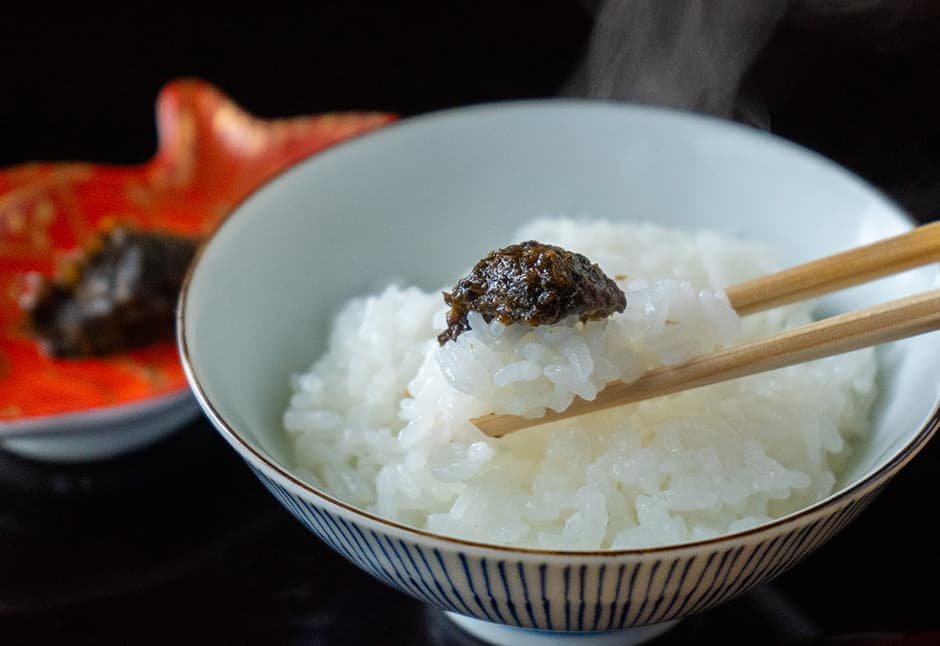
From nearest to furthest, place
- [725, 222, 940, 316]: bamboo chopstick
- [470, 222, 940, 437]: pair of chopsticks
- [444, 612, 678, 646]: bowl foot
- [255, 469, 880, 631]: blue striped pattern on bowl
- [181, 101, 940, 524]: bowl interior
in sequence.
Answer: [255, 469, 880, 631]: blue striped pattern on bowl → [470, 222, 940, 437]: pair of chopsticks → [444, 612, 678, 646]: bowl foot → [725, 222, 940, 316]: bamboo chopstick → [181, 101, 940, 524]: bowl interior

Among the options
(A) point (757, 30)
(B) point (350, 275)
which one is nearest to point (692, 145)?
(A) point (757, 30)

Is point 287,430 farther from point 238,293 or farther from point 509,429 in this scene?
point 509,429

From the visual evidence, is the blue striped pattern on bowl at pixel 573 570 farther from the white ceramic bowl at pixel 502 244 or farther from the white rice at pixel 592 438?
the white rice at pixel 592 438

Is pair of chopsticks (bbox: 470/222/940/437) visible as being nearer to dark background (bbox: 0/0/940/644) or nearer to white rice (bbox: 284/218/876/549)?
white rice (bbox: 284/218/876/549)

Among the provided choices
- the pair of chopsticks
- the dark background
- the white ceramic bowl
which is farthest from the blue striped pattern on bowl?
the dark background

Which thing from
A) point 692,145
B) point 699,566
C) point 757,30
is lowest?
point 699,566

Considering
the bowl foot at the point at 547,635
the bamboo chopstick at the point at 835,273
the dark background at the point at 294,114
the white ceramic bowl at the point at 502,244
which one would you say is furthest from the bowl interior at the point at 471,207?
the bowl foot at the point at 547,635
